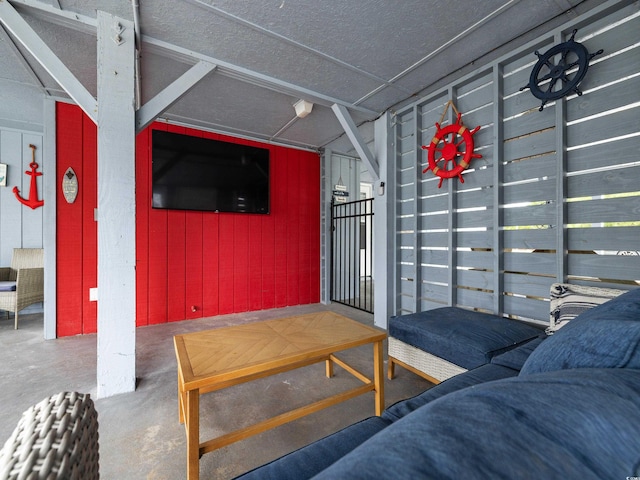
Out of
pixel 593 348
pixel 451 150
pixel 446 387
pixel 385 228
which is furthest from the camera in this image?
pixel 385 228

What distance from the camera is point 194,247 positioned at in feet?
12.1

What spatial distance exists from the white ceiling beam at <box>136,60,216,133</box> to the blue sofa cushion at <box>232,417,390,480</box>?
236 centimetres

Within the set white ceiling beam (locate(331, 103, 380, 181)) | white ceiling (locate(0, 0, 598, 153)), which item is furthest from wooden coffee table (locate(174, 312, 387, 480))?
white ceiling (locate(0, 0, 598, 153))

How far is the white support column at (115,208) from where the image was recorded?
6.16 feet

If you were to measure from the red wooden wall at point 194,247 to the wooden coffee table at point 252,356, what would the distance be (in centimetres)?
226

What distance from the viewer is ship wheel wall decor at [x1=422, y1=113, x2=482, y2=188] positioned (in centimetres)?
249

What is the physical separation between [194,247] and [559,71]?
4.12 m

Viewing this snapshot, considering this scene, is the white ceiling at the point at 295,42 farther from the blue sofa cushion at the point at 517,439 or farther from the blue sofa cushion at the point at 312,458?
the blue sofa cushion at the point at 312,458

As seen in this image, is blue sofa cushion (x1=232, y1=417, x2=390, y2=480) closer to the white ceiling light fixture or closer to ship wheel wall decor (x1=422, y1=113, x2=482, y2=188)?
ship wheel wall decor (x1=422, y1=113, x2=482, y2=188)

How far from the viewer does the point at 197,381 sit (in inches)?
43.3

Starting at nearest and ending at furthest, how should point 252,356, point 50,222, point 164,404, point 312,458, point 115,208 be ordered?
point 312,458 < point 252,356 < point 164,404 < point 115,208 < point 50,222

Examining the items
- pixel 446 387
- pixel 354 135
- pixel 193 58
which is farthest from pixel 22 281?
pixel 446 387

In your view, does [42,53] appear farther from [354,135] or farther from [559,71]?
[559,71]

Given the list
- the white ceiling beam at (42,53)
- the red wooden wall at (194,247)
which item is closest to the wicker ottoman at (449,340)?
the red wooden wall at (194,247)
